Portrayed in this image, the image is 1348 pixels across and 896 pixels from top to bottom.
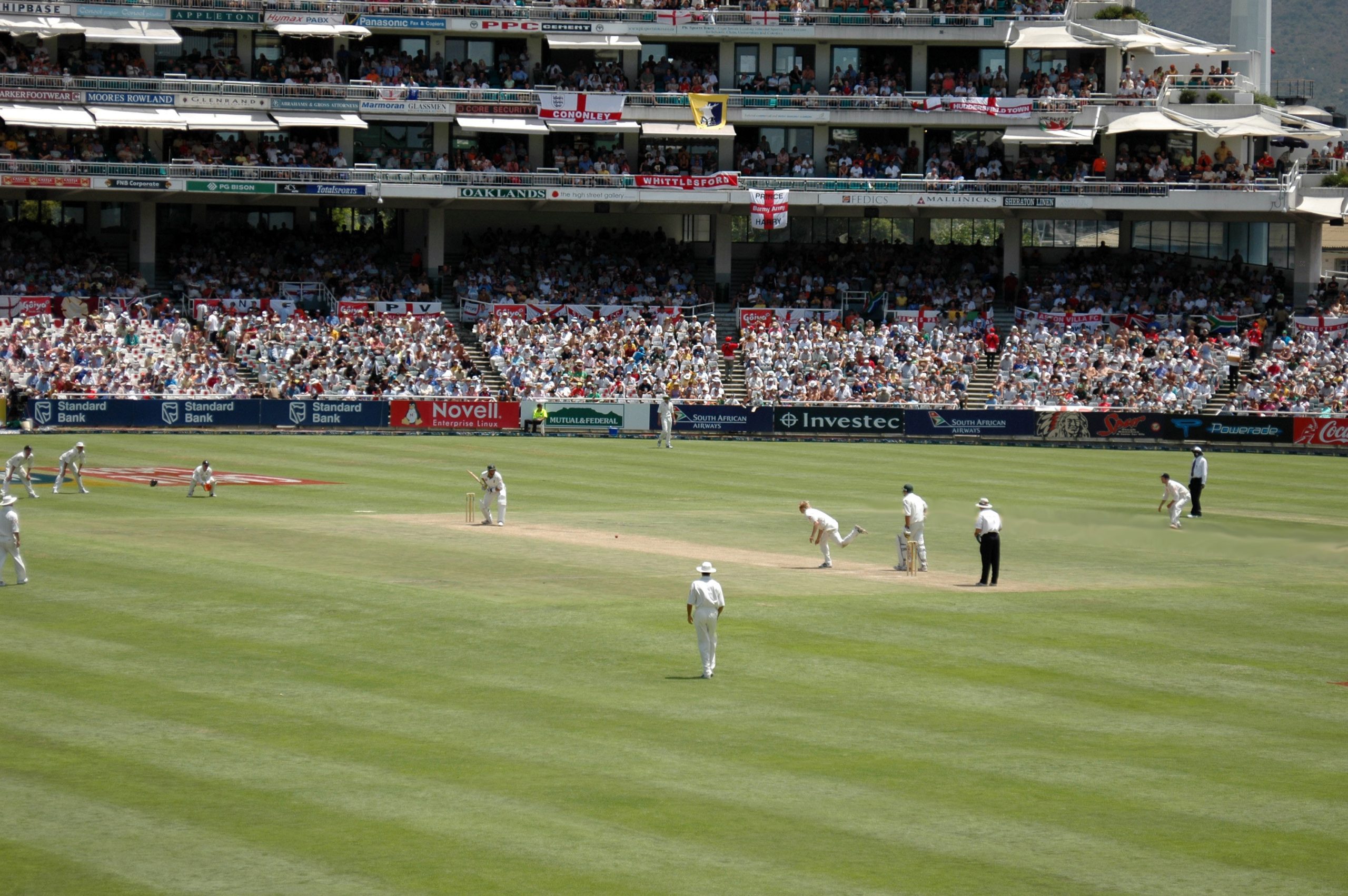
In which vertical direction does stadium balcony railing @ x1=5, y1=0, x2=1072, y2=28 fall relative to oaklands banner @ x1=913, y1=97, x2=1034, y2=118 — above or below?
above

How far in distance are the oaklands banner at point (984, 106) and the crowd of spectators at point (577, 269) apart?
1289cm

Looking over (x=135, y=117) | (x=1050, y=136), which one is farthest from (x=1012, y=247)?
(x=135, y=117)

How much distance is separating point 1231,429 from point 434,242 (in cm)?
3474

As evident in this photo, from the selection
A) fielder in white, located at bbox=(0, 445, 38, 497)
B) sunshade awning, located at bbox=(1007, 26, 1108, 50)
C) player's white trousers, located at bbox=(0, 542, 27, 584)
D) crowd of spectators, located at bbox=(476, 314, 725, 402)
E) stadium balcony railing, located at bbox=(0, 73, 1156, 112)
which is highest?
sunshade awning, located at bbox=(1007, 26, 1108, 50)

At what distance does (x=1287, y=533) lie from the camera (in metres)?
36.0

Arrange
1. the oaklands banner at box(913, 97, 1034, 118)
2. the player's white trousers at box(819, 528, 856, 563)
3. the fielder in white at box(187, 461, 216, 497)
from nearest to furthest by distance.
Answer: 1. the player's white trousers at box(819, 528, 856, 563)
2. the fielder in white at box(187, 461, 216, 497)
3. the oaklands banner at box(913, 97, 1034, 118)

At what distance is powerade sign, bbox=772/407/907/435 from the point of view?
194 feet

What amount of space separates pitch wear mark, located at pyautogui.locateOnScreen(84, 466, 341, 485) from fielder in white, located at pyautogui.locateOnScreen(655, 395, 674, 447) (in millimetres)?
14375

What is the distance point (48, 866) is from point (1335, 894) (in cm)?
1140

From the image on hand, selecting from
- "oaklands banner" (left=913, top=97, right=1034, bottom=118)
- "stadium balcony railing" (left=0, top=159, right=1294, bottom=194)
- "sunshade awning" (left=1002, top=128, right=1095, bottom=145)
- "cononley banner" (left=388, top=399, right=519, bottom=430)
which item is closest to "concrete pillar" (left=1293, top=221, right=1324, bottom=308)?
"stadium balcony railing" (left=0, top=159, right=1294, bottom=194)

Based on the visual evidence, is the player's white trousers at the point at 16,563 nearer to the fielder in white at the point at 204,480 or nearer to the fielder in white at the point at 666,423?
the fielder in white at the point at 204,480

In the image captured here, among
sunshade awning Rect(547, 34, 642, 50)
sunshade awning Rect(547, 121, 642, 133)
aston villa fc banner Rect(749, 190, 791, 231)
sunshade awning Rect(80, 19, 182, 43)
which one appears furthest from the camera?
sunshade awning Rect(547, 34, 642, 50)

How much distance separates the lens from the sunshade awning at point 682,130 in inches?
2753

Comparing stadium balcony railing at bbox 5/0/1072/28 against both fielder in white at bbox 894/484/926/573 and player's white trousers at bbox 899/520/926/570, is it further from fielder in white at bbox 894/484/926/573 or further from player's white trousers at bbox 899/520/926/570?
player's white trousers at bbox 899/520/926/570
